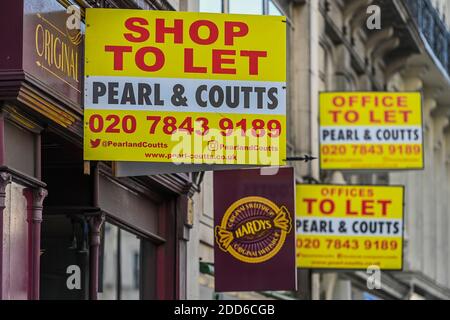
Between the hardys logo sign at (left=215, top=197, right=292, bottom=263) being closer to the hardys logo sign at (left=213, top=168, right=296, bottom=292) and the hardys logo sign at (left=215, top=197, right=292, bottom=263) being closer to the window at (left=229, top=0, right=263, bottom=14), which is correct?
the hardys logo sign at (left=213, top=168, right=296, bottom=292)

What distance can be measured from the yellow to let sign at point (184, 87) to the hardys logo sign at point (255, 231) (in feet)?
12.2

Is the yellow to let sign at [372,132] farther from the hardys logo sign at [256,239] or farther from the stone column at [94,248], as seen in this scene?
the stone column at [94,248]

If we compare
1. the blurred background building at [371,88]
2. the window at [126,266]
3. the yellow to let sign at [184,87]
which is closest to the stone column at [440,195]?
the blurred background building at [371,88]

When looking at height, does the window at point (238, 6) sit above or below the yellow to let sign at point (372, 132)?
above

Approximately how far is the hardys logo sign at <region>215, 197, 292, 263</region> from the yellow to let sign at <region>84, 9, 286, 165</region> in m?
3.73

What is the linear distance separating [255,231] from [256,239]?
0.45 feet

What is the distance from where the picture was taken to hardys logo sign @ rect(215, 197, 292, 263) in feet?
55.0

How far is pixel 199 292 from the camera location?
743 inches

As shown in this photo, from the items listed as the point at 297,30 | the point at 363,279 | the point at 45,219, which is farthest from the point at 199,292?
the point at 363,279

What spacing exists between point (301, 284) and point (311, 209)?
10.7 ft

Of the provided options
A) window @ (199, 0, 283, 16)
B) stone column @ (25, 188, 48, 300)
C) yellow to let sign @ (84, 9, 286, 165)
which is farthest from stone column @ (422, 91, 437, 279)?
stone column @ (25, 188, 48, 300)

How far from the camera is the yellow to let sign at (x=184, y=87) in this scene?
1286 cm

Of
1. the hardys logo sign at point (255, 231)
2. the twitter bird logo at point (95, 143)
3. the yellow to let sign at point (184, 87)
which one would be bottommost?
the hardys logo sign at point (255, 231)

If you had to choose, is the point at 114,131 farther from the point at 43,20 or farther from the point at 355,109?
the point at 355,109
